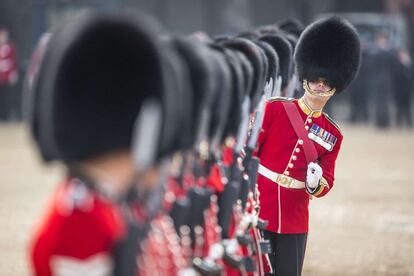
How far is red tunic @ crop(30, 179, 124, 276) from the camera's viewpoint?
135 inches

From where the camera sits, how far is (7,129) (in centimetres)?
2309

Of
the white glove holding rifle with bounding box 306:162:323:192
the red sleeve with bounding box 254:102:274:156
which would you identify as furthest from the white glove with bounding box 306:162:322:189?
the red sleeve with bounding box 254:102:274:156

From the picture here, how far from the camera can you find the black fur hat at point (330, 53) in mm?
6617

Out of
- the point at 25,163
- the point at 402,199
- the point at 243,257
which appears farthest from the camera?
the point at 25,163

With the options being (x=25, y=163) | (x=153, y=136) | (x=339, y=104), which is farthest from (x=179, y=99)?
(x=339, y=104)

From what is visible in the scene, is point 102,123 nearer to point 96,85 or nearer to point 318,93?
point 96,85

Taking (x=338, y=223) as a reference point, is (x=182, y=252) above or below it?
above

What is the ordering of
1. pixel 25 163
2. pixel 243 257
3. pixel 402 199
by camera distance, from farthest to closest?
pixel 25 163
pixel 402 199
pixel 243 257

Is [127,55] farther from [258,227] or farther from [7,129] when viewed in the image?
[7,129]

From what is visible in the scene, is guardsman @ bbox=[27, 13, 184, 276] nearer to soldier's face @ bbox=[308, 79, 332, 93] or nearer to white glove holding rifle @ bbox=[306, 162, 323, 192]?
white glove holding rifle @ bbox=[306, 162, 323, 192]

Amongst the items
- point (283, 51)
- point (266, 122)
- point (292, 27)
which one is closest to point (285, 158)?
point (266, 122)

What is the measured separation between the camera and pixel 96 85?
3.67 m

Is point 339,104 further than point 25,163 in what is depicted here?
Yes

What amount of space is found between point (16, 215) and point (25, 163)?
534cm
